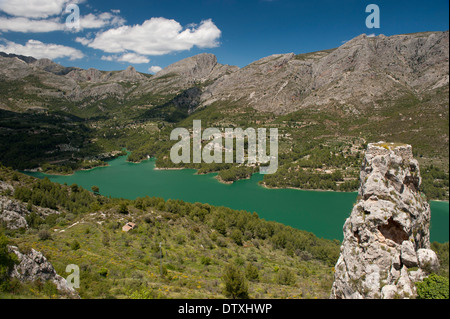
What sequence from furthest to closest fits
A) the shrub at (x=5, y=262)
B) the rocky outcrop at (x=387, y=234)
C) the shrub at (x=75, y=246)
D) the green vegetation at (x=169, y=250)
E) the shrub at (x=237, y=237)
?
the shrub at (x=237, y=237) → the shrub at (x=75, y=246) → the green vegetation at (x=169, y=250) → the rocky outcrop at (x=387, y=234) → the shrub at (x=5, y=262)

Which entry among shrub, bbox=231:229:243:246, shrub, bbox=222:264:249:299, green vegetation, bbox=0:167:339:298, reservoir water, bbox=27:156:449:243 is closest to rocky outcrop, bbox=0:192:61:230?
green vegetation, bbox=0:167:339:298

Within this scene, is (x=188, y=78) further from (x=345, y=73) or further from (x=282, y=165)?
(x=282, y=165)

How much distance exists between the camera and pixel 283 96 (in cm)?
11431

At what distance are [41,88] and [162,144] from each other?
125m

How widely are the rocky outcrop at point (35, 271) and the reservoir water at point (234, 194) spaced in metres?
33.8

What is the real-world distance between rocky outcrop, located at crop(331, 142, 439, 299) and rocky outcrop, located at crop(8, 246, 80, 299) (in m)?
10.0

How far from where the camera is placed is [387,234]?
875 cm

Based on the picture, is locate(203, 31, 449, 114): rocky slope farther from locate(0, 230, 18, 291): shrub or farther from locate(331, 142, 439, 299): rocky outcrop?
locate(0, 230, 18, 291): shrub

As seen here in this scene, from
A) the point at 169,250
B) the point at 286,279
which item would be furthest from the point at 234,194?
the point at 286,279

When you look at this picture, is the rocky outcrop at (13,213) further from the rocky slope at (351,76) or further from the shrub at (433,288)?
the rocky slope at (351,76)

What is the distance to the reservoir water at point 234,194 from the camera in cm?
4075

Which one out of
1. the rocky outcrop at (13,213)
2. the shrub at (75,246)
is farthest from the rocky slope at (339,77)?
the rocky outcrop at (13,213)

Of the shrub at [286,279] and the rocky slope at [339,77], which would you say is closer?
the shrub at [286,279]
